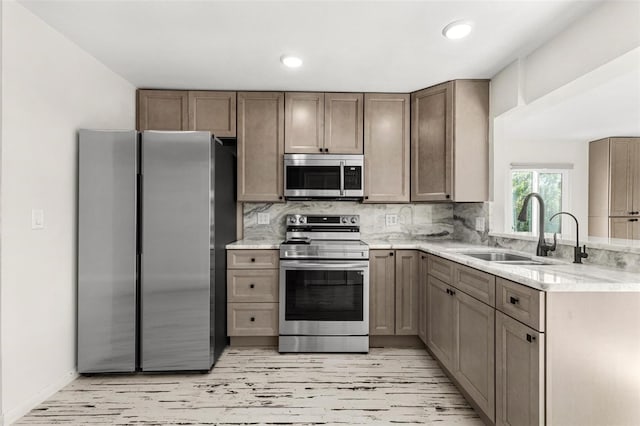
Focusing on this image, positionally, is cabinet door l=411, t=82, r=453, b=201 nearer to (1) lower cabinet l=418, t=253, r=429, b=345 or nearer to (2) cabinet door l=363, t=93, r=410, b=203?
(2) cabinet door l=363, t=93, r=410, b=203

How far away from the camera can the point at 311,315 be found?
2.85 metres

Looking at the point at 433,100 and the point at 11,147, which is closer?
the point at 11,147

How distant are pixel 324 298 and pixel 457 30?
84.2 inches

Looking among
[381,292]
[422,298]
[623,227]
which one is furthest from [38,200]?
[623,227]

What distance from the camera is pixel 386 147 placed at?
10.6ft

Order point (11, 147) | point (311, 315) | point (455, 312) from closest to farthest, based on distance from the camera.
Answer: point (11, 147)
point (455, 312)
point (311, 315)

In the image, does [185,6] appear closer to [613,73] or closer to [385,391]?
[613,73]

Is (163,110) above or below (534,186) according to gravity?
above

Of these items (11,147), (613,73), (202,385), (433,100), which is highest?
(433,100)

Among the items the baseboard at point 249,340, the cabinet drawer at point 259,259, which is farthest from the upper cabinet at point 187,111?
the baseboard at point 249,340

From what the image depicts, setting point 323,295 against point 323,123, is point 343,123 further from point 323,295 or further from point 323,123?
point 323,295

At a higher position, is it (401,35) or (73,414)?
(401,35)

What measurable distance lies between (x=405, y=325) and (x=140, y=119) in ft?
9.84

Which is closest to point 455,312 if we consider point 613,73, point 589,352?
point 589,352
